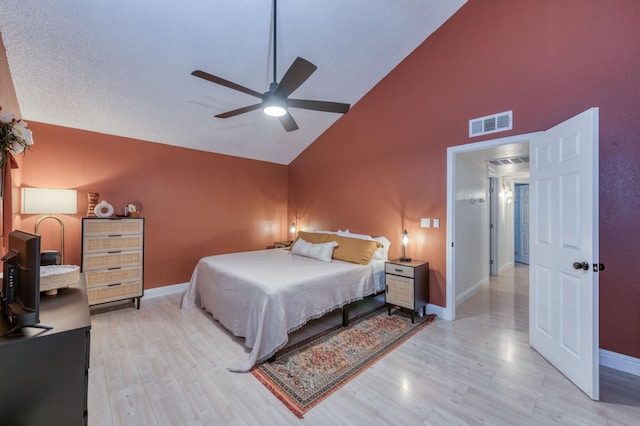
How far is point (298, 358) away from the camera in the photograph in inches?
97.6

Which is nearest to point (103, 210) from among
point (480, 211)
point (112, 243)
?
point (112, 243)

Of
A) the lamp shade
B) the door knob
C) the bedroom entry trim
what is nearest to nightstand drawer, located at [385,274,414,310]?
the bedroom entry trim

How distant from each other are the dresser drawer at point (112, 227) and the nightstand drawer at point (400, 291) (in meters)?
3.43

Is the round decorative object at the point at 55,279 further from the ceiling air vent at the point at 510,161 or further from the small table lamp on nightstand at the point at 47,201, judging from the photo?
the ceiling air vent at the point at 510,161

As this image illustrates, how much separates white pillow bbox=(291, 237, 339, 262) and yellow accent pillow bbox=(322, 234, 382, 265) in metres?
0.08

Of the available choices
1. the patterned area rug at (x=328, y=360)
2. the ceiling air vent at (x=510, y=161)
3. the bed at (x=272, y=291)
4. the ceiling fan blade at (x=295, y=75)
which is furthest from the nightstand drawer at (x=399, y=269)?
the ceiling air vent at (x=510, y=161)

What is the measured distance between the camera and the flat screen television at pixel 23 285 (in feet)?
3.64

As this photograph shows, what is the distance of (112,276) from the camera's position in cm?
347

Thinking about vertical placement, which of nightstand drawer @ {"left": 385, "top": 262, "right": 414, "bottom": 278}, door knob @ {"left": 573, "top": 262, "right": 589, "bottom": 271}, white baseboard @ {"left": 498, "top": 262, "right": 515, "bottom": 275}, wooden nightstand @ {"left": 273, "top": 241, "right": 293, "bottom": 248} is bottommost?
white baseboard @ {"left": 498, "top": 262, "right": 515, "bottom": 275}

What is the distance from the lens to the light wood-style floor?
1.79 meters

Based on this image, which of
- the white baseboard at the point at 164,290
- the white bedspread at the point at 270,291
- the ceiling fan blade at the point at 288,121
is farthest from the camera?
the white baseboard at the point at 164,290

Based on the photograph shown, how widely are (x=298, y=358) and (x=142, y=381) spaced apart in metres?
1.27

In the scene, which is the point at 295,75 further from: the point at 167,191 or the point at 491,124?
the point at 167,191

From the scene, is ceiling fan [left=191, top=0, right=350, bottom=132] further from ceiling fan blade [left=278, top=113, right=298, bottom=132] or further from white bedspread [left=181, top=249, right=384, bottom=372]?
white bedspread [left=181, top=249, right=384, bottom=372]
